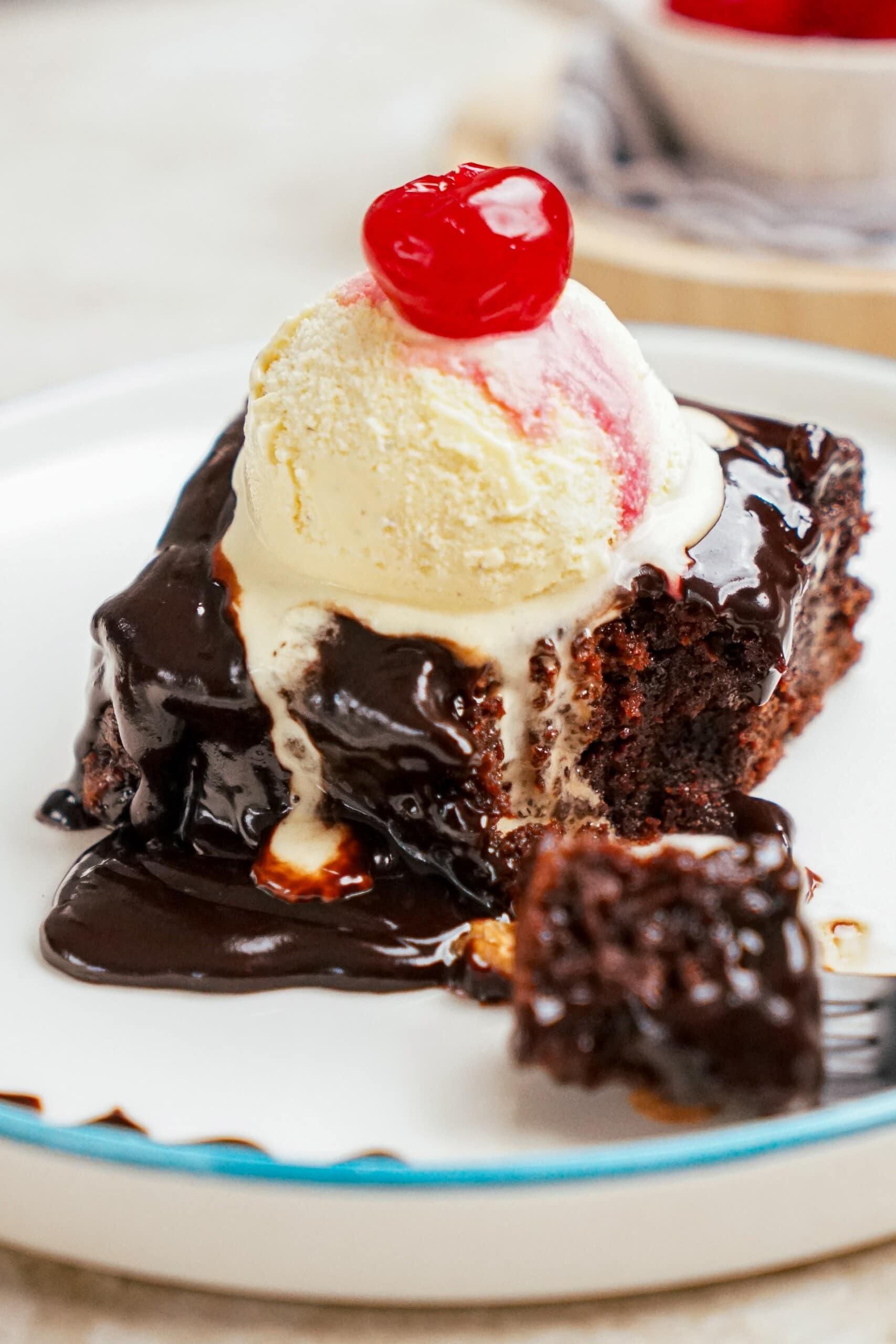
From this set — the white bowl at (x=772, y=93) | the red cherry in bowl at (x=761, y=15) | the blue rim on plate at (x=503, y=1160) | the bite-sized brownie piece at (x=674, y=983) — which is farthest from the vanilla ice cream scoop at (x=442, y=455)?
the red cherry in bowl at (x=761, y=15)

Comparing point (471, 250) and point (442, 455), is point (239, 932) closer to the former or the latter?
point (442, 455)

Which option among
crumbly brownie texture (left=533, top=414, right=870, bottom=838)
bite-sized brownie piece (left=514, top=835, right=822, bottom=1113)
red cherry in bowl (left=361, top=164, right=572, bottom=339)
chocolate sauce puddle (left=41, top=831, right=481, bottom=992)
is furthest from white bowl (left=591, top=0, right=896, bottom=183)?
bite-sized brownie piece (left=514, top=835, right=822, bottom=1113)

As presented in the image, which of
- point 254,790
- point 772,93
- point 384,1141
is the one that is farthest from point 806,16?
point 384,1141

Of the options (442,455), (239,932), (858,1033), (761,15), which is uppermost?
(761,15)

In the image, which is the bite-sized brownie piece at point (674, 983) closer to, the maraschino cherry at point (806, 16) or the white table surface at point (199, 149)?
the white table surface at point (199, 149)

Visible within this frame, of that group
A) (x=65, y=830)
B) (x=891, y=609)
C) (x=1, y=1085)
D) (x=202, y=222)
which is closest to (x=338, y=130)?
(x=202, y=222)

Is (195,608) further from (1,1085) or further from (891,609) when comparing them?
(891,609)
